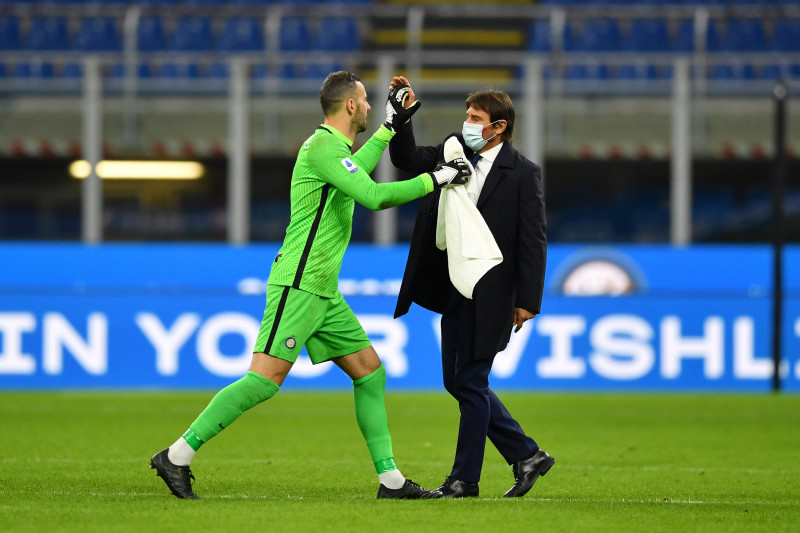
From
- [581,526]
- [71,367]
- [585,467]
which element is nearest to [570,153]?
[71,367]

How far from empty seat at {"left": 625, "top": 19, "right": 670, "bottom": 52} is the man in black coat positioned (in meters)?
11.6

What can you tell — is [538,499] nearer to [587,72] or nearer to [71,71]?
[587,72]

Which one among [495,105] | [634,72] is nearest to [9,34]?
[634,72]

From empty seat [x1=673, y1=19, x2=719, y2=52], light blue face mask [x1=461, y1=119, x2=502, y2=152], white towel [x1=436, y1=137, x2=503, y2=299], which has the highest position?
empty seat [x1=673, y1=19, x2=719, y2=52]

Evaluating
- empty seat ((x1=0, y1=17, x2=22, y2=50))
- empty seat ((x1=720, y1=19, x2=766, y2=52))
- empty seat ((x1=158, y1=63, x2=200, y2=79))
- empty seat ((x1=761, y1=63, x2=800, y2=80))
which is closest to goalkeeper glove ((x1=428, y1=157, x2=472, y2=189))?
empty seat ((x1=158, y1=63, x2=200, y2=79))

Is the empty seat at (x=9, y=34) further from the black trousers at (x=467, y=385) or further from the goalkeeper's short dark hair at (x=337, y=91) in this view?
the black trousers at (x=467, y=385)

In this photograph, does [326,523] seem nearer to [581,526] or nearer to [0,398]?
[581,526]

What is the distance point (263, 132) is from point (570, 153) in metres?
3.61

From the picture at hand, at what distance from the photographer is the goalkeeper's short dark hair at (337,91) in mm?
5355

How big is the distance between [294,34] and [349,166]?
40.9 feet

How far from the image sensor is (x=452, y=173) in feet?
17.4

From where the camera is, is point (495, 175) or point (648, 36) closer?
point (495, 175)

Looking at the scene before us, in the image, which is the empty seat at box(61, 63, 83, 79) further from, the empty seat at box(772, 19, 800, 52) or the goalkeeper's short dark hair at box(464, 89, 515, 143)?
the goalkeeper's short dark hair at box(464, 89, 515, 143)

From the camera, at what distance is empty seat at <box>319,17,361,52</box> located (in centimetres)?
1741
